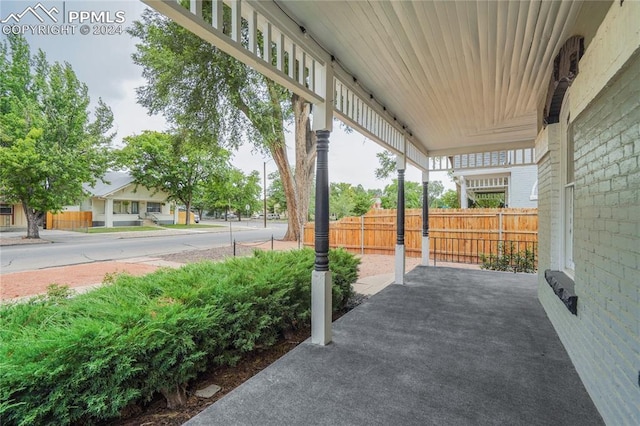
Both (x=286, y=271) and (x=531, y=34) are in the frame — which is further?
(x=286, y=271)

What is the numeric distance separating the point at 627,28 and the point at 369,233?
955 centimetres

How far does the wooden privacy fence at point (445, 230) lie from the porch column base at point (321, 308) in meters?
5.92

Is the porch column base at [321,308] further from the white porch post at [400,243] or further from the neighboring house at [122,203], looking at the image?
the neighboring house at [122,203]

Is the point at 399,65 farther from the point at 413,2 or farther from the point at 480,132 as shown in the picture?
the point at 480,132

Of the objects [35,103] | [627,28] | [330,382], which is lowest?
[330,382]

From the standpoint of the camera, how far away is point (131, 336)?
1860mm

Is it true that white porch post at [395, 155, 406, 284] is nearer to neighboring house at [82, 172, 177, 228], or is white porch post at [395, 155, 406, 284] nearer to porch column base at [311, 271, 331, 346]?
porch column base at [311, 271, 331, 346]

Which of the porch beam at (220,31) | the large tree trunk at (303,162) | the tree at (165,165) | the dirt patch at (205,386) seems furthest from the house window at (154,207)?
the porch beam at (220,31)

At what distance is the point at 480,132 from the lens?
5.95 metres

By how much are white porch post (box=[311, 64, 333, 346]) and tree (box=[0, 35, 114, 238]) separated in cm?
1635

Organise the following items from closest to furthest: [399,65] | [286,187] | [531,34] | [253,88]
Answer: [531,34]
[399,65]
[253,88]
[286,187]

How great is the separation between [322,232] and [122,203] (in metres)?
26.6

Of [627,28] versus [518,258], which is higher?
[627,28]

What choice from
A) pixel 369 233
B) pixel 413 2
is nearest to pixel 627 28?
pixel 413 2
